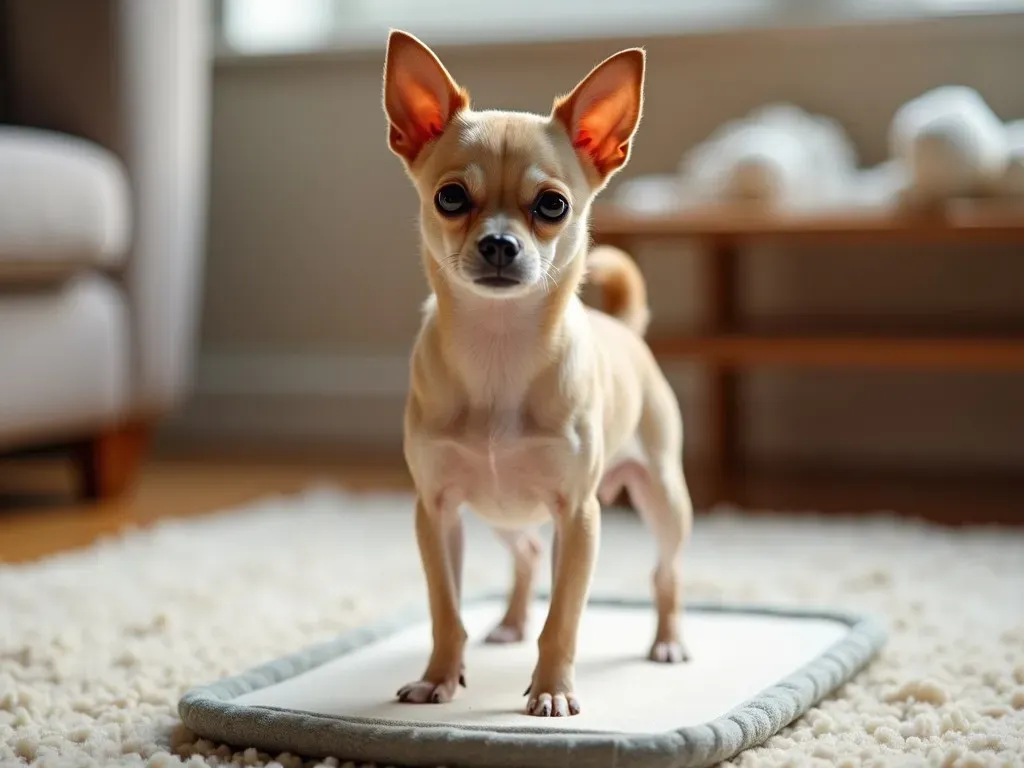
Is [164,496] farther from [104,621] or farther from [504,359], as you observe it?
[504,359]

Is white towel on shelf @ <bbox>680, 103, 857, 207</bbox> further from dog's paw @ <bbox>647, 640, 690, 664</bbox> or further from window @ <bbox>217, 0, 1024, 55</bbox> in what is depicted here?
dog's paw @ <bbox>647, 640, 690, 664</bbox>

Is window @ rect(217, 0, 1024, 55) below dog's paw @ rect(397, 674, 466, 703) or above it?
above

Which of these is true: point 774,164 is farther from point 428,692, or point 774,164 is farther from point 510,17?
point 428,692

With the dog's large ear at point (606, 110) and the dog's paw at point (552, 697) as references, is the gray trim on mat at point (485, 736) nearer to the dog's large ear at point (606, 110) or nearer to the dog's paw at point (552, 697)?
the dog's paw at point (552, 697)

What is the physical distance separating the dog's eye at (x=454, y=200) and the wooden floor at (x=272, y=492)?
1230 mm

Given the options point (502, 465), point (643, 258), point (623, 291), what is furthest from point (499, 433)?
point (643, 258)

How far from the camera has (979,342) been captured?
7.80ft

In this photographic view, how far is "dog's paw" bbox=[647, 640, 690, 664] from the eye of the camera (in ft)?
4.85

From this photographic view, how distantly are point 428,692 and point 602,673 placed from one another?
0.21 metres

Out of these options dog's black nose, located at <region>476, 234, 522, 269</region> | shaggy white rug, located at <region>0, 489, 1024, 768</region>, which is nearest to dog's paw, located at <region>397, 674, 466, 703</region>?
shaggy white rug, located at <region>0, 489, 1024, 768</region>

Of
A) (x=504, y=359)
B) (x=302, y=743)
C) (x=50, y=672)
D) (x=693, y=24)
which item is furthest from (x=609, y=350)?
(x=693, y=24)

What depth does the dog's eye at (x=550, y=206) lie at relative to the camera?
49.0 inches

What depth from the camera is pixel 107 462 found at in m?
2.67

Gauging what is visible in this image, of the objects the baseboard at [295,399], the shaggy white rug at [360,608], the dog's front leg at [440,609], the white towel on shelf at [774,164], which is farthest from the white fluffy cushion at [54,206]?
the dog's front leg at [440,609]
